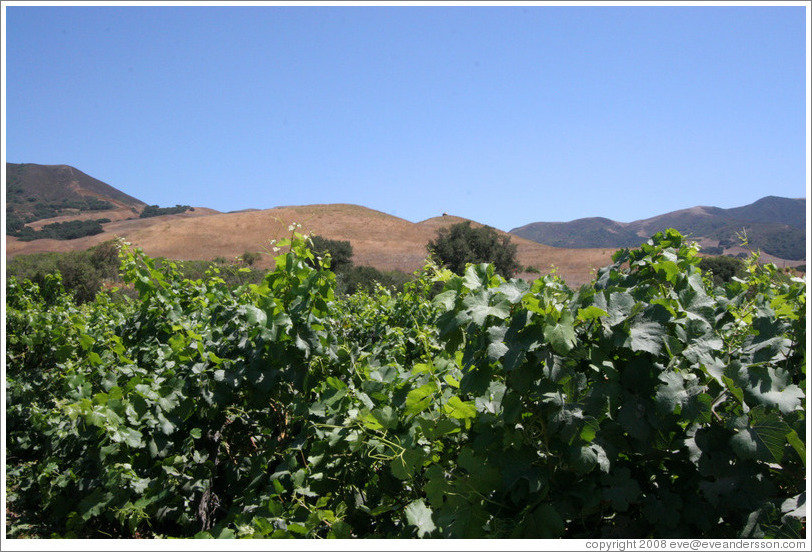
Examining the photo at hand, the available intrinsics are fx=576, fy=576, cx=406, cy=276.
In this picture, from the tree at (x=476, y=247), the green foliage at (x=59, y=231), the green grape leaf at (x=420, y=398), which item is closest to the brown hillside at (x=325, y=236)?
the green foliage at (x=59, y=231)

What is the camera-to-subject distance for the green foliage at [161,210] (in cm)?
8443

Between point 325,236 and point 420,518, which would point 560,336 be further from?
point 325,236

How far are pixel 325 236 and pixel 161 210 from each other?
157ft

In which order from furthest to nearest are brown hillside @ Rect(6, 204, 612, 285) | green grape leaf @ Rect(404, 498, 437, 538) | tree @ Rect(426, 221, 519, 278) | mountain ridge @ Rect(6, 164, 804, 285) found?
brown hillside @ Rect(6, 204, 612, 285) < mountain ridge @ Rect(6, 164, 804, 285) < tree @ Rect(426, 221, 519, 278) < green grape leaf @ Rect(404, 498, 437, 538)

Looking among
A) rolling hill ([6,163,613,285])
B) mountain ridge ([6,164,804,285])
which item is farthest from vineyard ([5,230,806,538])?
rolling hill ([6,163,613,285])

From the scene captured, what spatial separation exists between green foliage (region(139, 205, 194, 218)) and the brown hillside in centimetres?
1641

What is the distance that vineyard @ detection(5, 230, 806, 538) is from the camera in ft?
4.76

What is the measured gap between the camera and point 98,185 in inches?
4360

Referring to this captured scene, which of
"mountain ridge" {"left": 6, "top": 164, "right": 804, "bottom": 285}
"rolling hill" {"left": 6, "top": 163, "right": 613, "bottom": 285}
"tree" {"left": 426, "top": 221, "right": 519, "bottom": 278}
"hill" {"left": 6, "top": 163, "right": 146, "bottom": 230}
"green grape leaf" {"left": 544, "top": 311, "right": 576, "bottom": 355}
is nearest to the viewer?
"green grape leaf" {"left": 544, "top": 311, "right": 576, "bottom": 355}

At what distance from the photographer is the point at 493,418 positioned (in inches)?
62.9

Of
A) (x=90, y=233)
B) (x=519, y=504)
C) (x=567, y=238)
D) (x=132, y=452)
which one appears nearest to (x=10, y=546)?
(x=132, y=452)

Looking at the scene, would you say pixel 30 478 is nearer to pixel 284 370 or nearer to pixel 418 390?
pixel 284 370

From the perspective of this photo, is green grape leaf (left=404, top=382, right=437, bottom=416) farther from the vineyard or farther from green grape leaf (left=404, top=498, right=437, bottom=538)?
green grape leaf (left=404, top=498, right=437, bottom=538)

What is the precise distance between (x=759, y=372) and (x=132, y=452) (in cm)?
281
